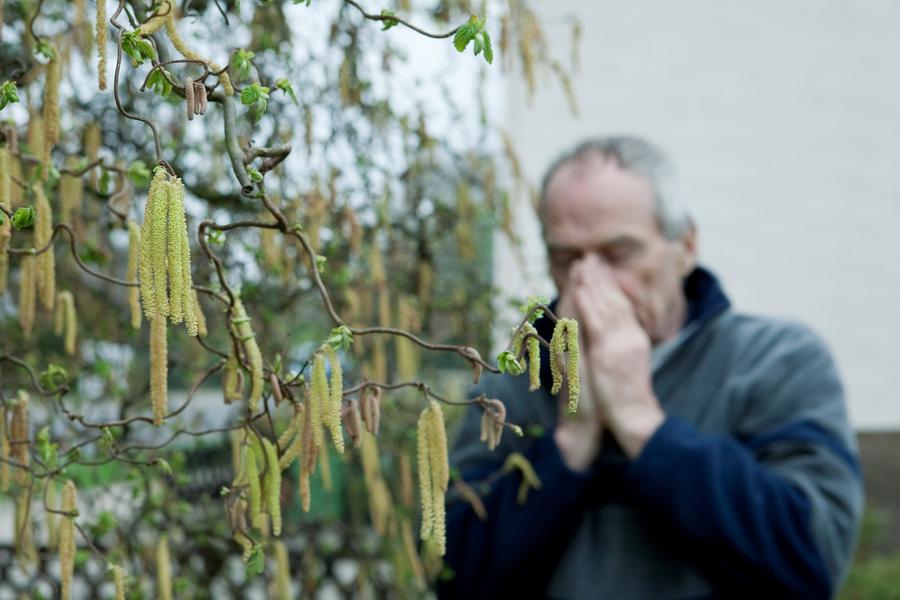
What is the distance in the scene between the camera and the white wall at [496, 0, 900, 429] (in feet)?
18.6

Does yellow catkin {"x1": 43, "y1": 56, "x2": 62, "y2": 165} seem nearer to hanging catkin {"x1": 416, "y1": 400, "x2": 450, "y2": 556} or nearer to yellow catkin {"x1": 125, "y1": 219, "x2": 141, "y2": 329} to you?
yellow catkin {"x1": 125, "y1": 219, "x2": 141, "y2": 329}

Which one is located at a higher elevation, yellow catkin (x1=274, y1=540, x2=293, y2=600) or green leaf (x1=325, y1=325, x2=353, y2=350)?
green leaf (x1=325, y1=325, x2=353, y2=350)

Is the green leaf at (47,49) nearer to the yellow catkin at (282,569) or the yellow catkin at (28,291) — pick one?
the yellow catkin at (28,291)

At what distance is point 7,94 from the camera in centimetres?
79

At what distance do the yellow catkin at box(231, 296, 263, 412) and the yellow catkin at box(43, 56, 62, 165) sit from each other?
0.27 m

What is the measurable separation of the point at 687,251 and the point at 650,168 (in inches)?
7.6

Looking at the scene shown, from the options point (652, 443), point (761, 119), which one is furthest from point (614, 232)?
point (761, 119)

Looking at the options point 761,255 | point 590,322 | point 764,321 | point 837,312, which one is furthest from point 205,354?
point 837,312

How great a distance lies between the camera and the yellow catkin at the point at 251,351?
2.75 feet

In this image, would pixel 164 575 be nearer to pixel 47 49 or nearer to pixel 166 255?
pixel 47 49

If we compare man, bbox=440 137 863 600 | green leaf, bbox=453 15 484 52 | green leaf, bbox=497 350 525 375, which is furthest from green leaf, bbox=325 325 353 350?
man, bbox=440 137 863 600

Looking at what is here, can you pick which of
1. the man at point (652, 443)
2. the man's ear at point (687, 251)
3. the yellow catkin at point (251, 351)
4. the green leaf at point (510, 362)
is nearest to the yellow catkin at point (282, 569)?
the man at point (652, 443)

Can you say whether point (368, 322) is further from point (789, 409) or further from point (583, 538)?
point (789, 409)

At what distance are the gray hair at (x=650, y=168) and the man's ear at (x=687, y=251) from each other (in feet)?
0.04
